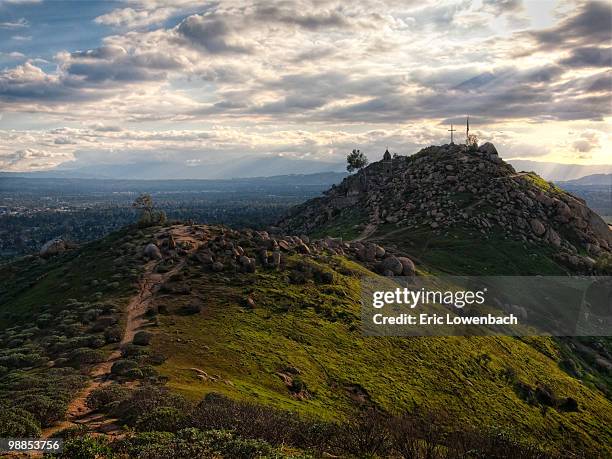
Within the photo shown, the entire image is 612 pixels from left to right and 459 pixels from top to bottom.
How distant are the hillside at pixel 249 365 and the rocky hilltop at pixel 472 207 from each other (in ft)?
141

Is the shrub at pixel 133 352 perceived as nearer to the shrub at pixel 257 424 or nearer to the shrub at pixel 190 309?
the shrub at pixel 190 309

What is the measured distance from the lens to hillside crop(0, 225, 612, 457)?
92.7 ft

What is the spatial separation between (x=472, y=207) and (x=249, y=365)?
102 meters

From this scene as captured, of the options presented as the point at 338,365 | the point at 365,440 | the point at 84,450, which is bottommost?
the point at 338,365

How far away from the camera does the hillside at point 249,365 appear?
2827 centimetres

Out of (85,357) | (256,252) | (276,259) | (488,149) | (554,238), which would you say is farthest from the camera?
(488,149)

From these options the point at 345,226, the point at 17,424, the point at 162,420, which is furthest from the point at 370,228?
the point at 17,424

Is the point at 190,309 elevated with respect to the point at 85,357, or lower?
elevated

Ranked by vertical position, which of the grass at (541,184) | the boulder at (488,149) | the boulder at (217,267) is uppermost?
the boulder at (488,149)

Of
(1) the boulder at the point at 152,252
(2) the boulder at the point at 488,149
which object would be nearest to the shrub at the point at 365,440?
(1) the boulder at the point at 152,252

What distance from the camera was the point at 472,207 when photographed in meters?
130

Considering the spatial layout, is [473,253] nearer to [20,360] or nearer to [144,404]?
[20,360]

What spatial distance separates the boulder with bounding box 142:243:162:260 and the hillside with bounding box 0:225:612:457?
226 mm

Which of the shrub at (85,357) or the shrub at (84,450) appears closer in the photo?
the shrub at (84,450)
